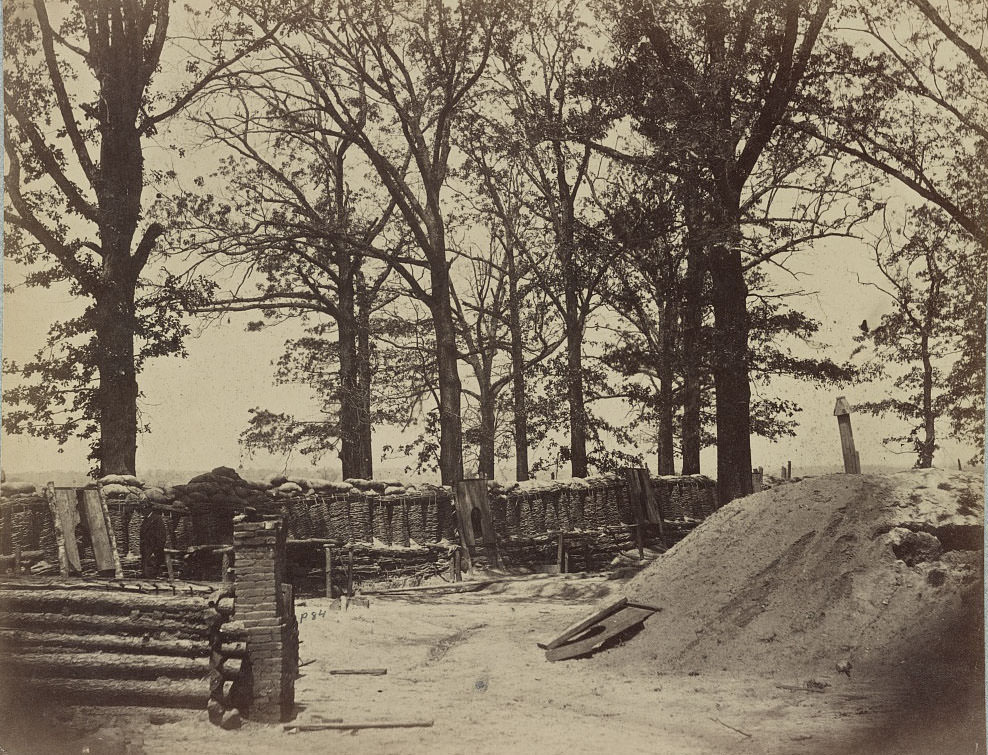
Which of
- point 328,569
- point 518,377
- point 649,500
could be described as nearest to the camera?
point 328,569

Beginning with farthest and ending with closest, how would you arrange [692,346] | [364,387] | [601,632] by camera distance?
1. [364,387]
2. [692,346]
3. [601,632]

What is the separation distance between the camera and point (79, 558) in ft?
40.4

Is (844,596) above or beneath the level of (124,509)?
beneath

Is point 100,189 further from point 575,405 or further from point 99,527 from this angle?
point 575,405

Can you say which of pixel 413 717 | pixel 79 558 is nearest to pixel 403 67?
pixel 79 558

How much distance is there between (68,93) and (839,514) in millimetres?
Answer: 12591

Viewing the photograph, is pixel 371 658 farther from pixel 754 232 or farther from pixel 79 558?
pixel 754 232

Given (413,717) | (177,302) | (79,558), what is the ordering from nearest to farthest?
(413,717), (79,558), (177,302)

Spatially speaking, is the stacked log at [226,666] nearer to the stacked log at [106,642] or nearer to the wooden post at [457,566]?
the stacked log at [106,642]

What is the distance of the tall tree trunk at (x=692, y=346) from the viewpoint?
16438 mm

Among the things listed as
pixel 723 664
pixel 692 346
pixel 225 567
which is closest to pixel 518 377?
pixel 692 346

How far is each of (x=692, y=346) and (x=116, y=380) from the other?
10.2 m

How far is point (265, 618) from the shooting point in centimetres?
770

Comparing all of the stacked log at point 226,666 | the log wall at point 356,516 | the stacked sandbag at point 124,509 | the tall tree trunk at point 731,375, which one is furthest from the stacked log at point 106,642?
the tall tree trunk at point 731,375
